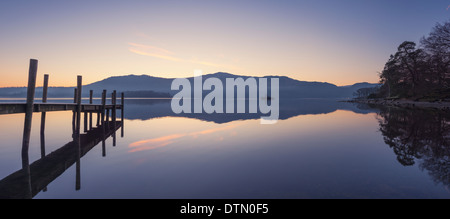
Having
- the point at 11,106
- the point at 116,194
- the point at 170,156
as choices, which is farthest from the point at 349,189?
the point at 11,106

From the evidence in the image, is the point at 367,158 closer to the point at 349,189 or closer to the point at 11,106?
the point at 349,189

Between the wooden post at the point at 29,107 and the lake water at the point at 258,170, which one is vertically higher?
the wooden post at the point at 29,107

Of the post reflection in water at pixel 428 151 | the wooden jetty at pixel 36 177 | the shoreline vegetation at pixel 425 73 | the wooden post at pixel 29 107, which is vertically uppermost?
the shoreline vegetation at pixel 425 73

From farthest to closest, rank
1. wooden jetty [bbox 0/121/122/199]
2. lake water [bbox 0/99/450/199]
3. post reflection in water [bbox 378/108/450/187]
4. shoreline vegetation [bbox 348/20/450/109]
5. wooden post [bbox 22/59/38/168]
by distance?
1. shoreline vegetation [bbox 348/20/450/109]
2. wooden post [bbox 22/59/38/168]
3. post reflection in water [bbox 378/108/450/187]
4. wooden jetty [bbox 0/121/122/199]
5. lake water [bbox 0/99/450/199]

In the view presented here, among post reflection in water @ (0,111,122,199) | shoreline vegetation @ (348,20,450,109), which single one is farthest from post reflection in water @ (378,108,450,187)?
shoreline vegetation @ (348,20,450,109)

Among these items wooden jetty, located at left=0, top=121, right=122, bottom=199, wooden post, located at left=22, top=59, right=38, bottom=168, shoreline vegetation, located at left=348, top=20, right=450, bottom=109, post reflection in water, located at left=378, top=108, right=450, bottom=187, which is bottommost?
wooden jetty, located at left=0, top=121, right=122, bottom=199

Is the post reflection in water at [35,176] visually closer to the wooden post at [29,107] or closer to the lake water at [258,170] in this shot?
the lake water at [258,170]

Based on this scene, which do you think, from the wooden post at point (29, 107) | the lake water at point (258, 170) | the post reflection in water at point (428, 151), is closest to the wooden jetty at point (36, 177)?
the lake water at point (258, 170)

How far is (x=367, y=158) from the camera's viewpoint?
1032 centimetres

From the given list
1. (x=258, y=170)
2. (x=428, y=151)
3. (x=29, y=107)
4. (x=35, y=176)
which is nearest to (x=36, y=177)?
(x=35, y=176)

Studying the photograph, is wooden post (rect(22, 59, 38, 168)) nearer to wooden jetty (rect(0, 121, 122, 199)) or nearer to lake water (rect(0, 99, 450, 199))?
wooden jetty (rect(0, 121, 122, 199))

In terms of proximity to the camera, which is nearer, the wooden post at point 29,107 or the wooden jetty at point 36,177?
the wooden jetty at point 36,177
